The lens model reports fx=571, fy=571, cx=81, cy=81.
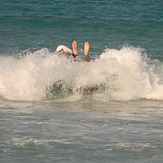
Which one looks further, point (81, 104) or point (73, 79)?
point (73, 79)

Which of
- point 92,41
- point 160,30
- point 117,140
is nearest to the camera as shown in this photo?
point 117,140

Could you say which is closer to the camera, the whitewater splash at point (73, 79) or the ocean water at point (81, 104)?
the ocean water at point (81, 104)

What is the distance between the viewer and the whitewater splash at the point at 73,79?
12156 millimetres

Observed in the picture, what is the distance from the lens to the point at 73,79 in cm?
1264

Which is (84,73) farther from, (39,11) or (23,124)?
(39,11)

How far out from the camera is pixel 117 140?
7645 mm

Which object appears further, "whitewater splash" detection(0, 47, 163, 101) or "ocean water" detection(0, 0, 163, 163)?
"whitewater splash" detection(0, 47, 163, 101)

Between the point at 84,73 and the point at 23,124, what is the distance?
13.9 ft

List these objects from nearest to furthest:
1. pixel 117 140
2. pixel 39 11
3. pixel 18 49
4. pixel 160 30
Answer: pixel 117 140, pixel 18 49, pixel 160 30, pixel 39 11

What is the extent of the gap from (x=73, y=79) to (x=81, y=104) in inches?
56.3

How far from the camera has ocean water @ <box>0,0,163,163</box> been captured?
7109 millimetres

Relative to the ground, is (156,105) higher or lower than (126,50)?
lower

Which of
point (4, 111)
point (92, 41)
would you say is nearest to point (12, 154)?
point (4, 111)

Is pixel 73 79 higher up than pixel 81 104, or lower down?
higher up
